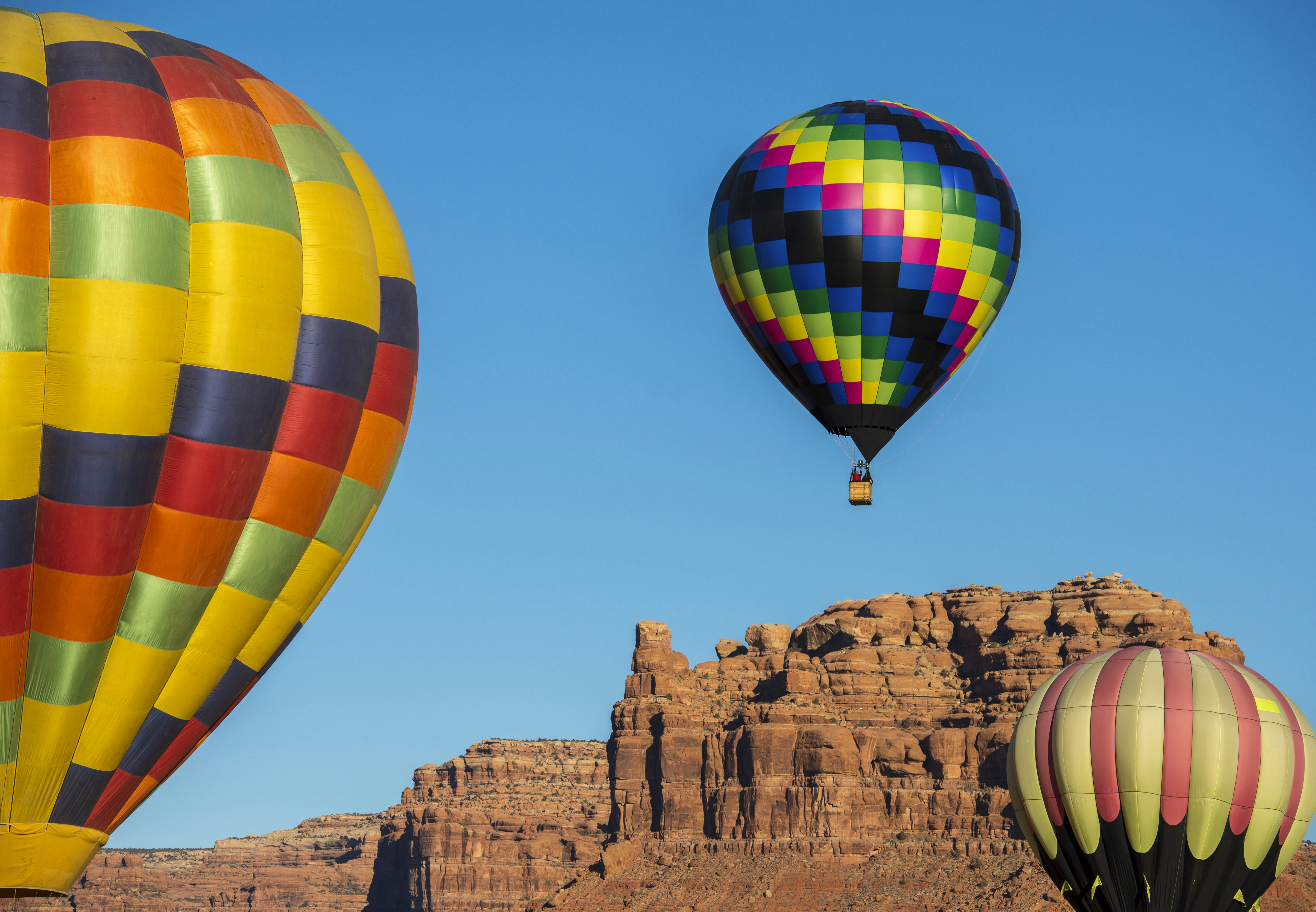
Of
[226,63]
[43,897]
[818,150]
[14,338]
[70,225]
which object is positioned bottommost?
[43,897]

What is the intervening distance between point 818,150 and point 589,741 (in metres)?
152

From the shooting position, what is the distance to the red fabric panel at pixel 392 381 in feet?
87.8

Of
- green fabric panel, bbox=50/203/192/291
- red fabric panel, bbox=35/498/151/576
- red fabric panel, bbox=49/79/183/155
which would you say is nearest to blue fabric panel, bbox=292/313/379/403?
green fabric panel, bbox=50/203/192/291

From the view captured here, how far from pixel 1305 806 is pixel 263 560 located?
22144 mm

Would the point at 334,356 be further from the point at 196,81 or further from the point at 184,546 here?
the point at 196,81

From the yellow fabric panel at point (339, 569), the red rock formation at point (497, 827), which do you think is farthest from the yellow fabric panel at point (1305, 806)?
the red rock formation at point (497, 827)

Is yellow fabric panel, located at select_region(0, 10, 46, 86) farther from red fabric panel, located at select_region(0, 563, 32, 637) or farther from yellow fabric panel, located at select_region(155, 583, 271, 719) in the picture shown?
yellow fabric panel, located at select_region(155, 583, 271, 719)

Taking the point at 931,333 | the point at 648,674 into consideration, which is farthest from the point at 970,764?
the point at 931,333

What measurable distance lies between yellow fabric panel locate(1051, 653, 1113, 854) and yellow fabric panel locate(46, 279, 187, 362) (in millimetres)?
21288

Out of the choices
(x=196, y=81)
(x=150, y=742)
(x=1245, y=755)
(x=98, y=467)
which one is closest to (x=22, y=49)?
(x=196, y=81)

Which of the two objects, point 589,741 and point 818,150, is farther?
point 589,741

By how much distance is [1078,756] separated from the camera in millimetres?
39156

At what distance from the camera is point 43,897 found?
2411 cm

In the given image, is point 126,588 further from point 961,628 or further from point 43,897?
point 961,628
